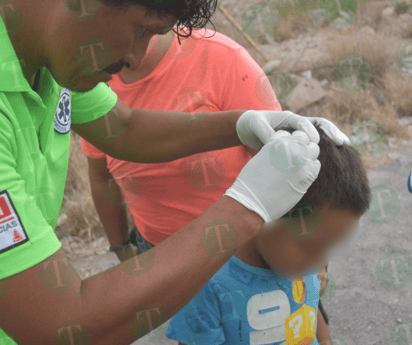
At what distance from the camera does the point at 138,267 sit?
2.75 feet

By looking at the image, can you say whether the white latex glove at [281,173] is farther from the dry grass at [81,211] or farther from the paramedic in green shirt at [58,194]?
the dry grass at [81,211]

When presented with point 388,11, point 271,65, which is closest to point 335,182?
point 271,65

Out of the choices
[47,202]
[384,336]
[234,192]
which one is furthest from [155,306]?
[384,336]

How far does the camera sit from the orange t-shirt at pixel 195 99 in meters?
1.42

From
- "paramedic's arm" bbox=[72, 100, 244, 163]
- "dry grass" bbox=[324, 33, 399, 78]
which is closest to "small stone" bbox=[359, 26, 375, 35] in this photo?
"dry grass" bbox=[324, 33, 399, 78]

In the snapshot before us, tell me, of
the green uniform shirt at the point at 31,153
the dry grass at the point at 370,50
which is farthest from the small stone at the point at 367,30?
the green uniform shirt at the point at 31,153

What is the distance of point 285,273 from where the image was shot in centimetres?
121

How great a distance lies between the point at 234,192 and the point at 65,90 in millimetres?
649

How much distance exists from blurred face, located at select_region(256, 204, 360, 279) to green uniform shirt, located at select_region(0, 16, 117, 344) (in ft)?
1.93

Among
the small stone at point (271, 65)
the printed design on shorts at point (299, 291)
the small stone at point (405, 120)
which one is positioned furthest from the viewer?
the small stone at point (271, 65)

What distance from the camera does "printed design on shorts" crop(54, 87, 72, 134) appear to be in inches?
46.8

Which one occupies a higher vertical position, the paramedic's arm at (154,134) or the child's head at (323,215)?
the paramedic's arm at (154,134)

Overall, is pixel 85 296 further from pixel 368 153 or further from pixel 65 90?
pixel 368 153

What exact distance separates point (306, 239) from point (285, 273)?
0.13 m
